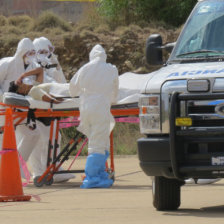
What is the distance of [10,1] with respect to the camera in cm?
5147

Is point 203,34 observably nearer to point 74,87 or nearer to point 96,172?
point 74,87

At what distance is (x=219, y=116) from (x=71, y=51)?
29390 millimetres

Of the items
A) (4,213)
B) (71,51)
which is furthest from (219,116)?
(71,51)

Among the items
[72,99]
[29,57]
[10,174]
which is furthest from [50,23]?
[10,174]

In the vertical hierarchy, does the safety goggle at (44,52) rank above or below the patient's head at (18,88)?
above

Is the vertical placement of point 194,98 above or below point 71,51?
above

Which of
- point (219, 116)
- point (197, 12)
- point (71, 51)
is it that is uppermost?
point (197, 12)

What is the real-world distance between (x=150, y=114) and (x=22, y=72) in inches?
241

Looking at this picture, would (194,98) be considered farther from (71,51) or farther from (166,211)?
(71,51)

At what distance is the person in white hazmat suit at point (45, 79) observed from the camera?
14.7 metres

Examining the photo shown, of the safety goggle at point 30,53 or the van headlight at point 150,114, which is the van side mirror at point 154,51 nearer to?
the van headlight at point 150,114

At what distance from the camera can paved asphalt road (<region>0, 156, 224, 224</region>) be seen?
30.8 feet

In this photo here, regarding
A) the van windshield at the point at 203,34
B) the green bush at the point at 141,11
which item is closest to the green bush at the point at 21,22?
the green bush at the point at 141,11

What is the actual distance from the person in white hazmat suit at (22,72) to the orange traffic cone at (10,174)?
8.95 ft
